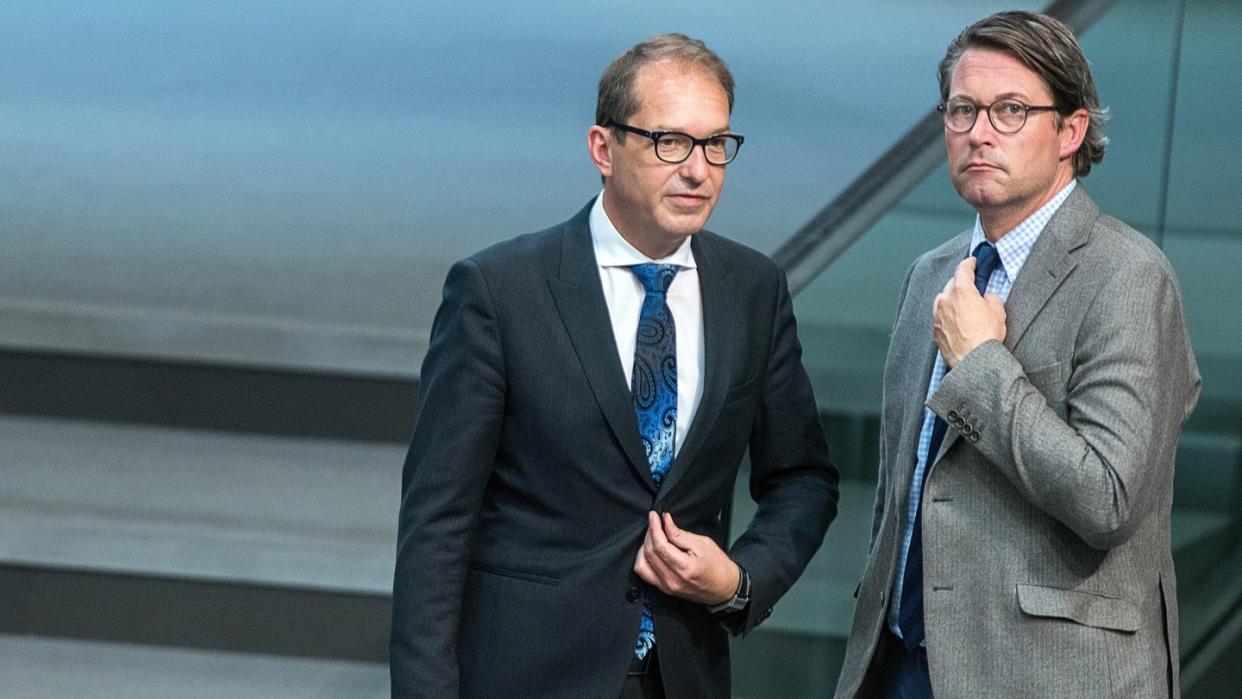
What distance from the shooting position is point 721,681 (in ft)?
5.65

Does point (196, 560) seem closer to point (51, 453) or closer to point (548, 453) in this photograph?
point (51, 453)

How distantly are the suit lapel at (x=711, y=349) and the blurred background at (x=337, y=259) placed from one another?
66 cm

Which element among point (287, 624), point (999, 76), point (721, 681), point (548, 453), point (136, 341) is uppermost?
point (999, 76)

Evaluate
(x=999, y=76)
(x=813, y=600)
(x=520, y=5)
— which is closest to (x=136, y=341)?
(x=813, y=600)

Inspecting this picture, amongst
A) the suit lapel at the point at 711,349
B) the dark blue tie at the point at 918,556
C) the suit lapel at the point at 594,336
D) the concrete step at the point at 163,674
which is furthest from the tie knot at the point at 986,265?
the concrete step at the point at 163,674

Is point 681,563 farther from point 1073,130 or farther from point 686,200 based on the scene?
point 1073,130

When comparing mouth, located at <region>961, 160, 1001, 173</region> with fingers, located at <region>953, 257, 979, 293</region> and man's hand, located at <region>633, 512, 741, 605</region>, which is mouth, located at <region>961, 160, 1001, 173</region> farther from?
man's hand, located at <region>633, 512, 741, 605</region>

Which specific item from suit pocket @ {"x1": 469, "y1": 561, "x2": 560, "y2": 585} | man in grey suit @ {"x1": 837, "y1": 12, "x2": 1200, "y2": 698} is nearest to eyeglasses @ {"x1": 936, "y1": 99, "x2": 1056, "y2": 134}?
man in grey suit @ {"x1": 837, "y1": 12, "x2": 1200, "y2": 698}

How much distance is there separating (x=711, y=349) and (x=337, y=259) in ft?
9.95

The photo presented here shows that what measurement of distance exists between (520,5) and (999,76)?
6071 millimetres

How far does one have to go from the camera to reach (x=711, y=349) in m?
1.68

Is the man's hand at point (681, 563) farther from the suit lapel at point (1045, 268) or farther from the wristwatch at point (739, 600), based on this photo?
the suit lapel at point (1045, 268)

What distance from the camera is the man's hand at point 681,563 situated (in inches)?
63.2

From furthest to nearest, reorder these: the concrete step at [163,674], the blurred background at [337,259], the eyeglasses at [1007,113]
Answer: the concrete step at [163,674]
the blurred background at [337,259]
the eyeglasses at [1007,113]
